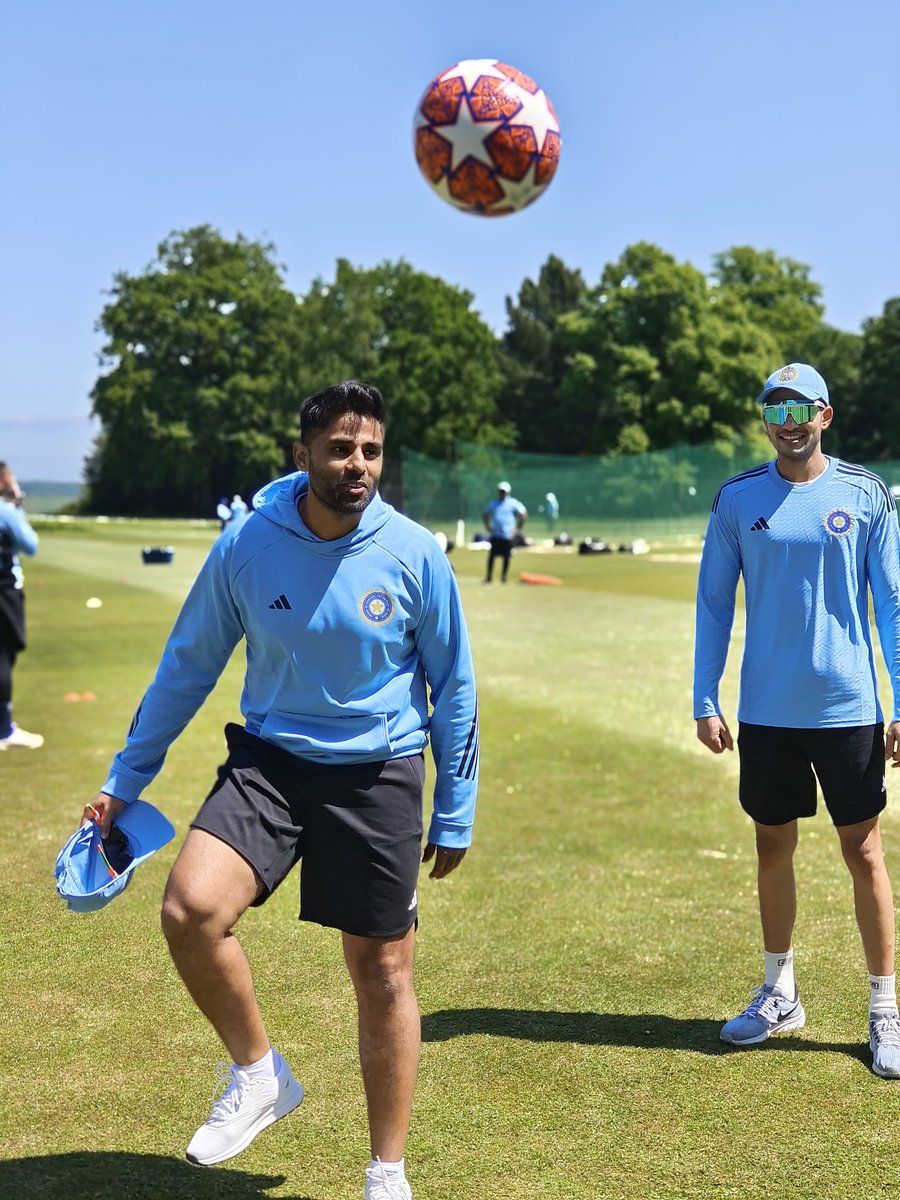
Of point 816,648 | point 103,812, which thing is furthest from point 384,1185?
point 816,648

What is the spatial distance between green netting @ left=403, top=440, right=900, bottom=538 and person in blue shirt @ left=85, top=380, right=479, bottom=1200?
155 ft

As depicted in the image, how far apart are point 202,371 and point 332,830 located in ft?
267

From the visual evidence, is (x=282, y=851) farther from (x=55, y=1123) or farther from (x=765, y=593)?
(x=765, y=593)

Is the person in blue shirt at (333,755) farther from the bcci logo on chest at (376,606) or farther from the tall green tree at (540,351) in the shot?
the tall green tree at (540,351)

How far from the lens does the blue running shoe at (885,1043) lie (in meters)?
4.28

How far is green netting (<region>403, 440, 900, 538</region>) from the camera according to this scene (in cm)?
5078

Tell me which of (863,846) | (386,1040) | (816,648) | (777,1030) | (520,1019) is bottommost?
(520,1019)

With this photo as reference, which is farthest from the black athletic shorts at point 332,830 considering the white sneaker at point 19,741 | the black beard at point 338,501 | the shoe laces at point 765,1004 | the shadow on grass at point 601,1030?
the white sneaker at point 19,741

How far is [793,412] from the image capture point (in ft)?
14.7

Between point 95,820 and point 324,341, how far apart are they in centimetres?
7765

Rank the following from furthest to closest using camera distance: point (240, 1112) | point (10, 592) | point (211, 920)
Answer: point (10, 592), point (240, 1112), point (211, 920)

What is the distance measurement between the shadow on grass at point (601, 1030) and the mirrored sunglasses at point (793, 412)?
221 centimetres

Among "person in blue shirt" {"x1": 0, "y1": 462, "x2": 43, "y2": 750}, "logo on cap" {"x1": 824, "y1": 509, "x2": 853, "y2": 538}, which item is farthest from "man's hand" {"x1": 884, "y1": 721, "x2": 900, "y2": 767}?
"person in blue shirt" {"x1": 0, "y1": 462, "x2": 43, "y2": 750}

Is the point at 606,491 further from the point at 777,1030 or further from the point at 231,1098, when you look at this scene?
the point at 231,1098
